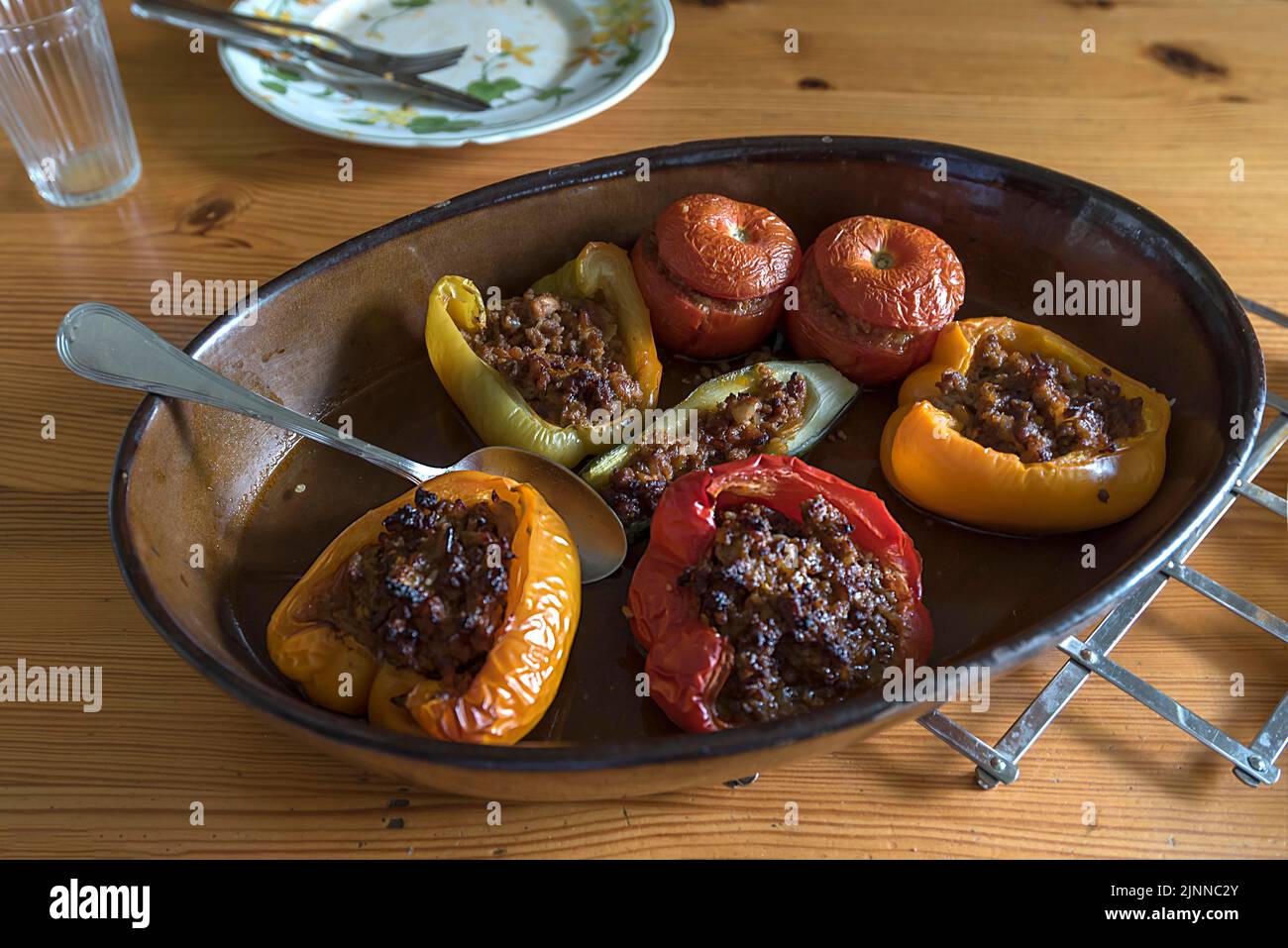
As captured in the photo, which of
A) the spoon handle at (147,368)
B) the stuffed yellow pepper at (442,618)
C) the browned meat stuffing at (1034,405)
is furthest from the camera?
the browned meat stuffing at (1034,405)

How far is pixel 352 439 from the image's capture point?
1890 millimetres

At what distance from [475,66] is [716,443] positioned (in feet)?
4.62

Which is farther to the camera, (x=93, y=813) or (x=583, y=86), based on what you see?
(x=583, y=86)

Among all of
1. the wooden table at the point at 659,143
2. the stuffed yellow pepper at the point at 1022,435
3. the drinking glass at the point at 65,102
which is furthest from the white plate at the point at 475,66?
the stuffed yellow pepper at the point at 1022,435

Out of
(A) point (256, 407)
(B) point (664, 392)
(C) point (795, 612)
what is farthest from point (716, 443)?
(A) point (256, 407)

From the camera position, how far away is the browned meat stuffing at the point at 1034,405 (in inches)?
74.2

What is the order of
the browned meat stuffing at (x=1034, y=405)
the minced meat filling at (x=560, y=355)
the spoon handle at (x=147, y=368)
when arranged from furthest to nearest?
the minced meat filling at (x=560, y=355) < the browned meat stuffing at (x=1034, y=405) < the spoon handle at (x=147, y=368)

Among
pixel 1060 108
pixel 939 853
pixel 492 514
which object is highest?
pixel 1060 108

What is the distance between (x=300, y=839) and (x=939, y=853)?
909mm

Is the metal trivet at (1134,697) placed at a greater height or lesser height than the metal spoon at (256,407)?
lesser

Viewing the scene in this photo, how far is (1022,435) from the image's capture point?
1878 millimetres

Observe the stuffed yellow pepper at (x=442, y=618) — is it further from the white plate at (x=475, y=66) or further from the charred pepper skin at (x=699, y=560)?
the white plate at (x=475, y=66)

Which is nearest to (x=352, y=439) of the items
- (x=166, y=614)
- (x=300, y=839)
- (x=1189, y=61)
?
(x=166, y=614)

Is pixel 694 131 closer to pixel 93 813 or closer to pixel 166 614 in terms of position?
pixel 166 614
